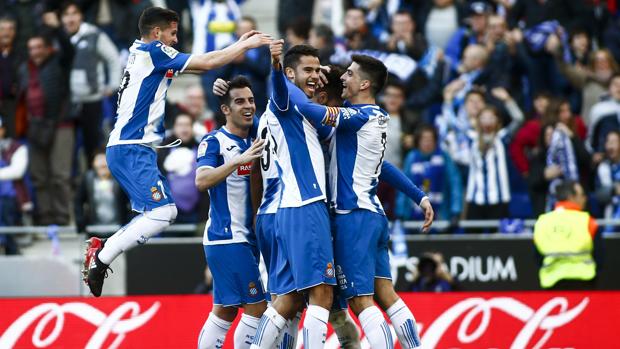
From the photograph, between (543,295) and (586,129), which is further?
(586,129)

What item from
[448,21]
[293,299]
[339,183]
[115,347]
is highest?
[448,21]

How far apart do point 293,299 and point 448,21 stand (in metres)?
8.61

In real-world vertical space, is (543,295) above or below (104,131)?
below

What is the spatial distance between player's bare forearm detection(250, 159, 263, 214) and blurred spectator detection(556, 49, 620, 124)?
745 cm

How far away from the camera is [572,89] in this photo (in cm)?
1802

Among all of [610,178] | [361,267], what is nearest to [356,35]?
[610,178]

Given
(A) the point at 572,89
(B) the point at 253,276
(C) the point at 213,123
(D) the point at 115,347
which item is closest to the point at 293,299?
(B) the point at 253,276

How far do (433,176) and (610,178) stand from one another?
212cm

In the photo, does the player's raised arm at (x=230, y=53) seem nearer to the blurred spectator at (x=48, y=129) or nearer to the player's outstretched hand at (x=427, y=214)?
the player's outstretched hand at (x=427, y=214)

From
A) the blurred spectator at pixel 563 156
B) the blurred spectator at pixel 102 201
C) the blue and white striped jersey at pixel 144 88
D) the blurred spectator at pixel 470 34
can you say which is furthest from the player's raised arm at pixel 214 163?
the blurred spectator at pixel 470 34

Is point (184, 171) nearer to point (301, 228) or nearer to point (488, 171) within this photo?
point (488, 171)

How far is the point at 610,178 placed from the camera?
16.3 metres

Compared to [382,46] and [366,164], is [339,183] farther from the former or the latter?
[382,46]

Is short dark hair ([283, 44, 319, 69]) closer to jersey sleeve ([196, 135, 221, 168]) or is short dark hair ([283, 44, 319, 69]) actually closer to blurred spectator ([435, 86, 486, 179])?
jersey sleeve ([196, 135, 221, 168])
